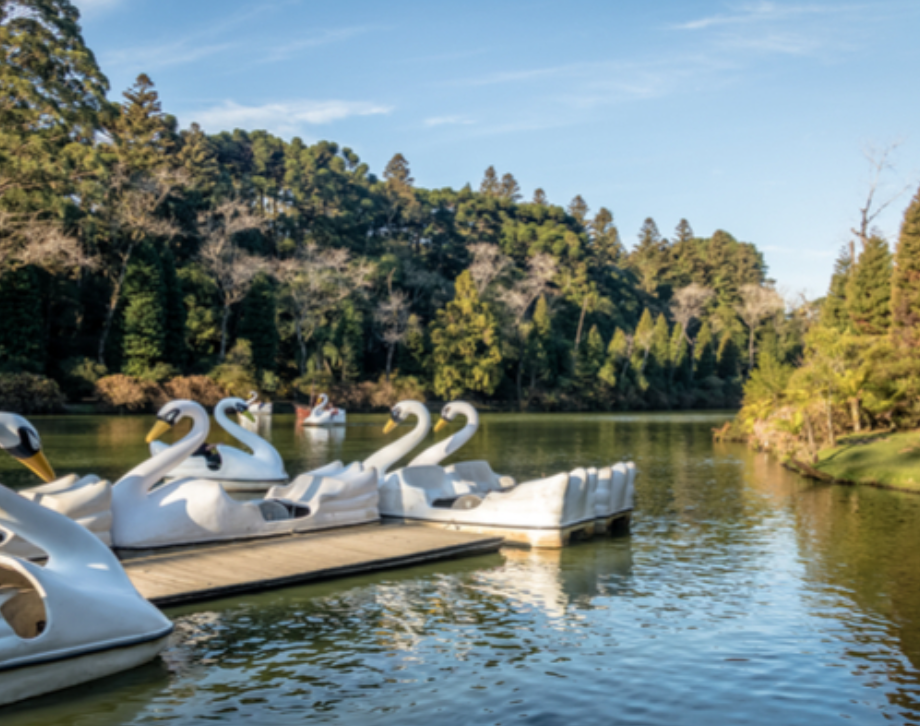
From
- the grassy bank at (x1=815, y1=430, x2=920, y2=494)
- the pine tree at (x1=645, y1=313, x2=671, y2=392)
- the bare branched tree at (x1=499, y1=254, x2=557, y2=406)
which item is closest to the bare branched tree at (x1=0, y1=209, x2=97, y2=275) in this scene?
the grassy bank at (x1=815, y1=430, x2=920, y2=494)

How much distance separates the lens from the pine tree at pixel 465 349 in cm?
5538

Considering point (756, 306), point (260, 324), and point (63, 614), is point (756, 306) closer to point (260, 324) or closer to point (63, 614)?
point (260, 324)

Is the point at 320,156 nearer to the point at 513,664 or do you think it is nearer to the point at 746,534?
the point at 746,534

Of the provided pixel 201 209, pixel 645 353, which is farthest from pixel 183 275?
pixel 645 353

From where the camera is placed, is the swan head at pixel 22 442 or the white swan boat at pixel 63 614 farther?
the swan head at pixel 22 442

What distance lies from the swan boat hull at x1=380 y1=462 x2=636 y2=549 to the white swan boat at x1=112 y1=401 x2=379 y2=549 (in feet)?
2.11

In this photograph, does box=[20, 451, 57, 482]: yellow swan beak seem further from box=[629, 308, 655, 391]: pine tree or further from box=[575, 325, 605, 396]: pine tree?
box=[629, 308, 655, 391]: pine tree

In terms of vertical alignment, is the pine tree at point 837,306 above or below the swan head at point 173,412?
above

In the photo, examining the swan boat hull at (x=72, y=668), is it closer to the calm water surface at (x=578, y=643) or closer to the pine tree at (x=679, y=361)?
the calm water surface at (x=578, y=643)

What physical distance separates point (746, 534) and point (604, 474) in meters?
2.33

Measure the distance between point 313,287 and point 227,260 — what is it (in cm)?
535

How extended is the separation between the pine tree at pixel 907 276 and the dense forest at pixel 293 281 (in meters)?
25.0

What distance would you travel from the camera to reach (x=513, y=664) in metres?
6.52

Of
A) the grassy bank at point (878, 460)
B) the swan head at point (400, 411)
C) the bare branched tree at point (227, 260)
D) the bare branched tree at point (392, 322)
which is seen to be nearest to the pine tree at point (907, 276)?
the grassy bank at point (878, 460)
